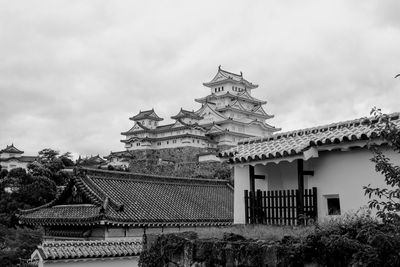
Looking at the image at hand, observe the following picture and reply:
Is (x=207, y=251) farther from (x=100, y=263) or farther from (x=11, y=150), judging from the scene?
(x=11, y=150)

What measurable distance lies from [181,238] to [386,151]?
13.7 feet

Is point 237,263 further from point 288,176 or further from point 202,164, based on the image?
point 202,164

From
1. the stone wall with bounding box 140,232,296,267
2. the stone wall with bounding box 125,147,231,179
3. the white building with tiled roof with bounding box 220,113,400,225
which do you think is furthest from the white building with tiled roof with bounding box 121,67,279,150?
the stone wall with bounding box 140,232,296,267

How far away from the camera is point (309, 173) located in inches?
362

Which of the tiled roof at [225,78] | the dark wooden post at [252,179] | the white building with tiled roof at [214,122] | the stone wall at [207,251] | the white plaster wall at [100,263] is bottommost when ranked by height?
the white plaster wall at [100,263]

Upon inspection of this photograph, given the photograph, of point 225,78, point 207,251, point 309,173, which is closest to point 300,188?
point 309,173

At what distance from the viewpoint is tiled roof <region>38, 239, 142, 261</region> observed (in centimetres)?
1341

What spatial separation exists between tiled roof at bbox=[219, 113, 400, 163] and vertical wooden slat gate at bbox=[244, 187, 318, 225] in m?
0.86

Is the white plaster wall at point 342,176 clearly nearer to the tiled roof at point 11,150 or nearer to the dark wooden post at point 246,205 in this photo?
the dark wooden post at point 246,205

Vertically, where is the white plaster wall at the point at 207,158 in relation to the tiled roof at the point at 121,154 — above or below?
below

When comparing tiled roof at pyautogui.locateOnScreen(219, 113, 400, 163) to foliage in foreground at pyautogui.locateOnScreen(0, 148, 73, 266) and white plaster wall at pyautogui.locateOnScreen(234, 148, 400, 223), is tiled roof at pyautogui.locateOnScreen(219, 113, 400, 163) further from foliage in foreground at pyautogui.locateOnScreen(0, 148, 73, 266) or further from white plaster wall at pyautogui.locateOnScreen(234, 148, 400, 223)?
foliage in foreground at pyautogui.locateOnScreen(0, 148, 73, 266)

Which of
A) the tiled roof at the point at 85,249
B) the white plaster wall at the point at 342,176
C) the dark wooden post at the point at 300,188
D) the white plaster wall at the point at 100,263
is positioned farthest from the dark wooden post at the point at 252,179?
the white plaster wall at the point at 100,263

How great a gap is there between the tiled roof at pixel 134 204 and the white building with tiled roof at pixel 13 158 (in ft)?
178

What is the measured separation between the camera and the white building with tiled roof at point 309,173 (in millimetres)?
8391
